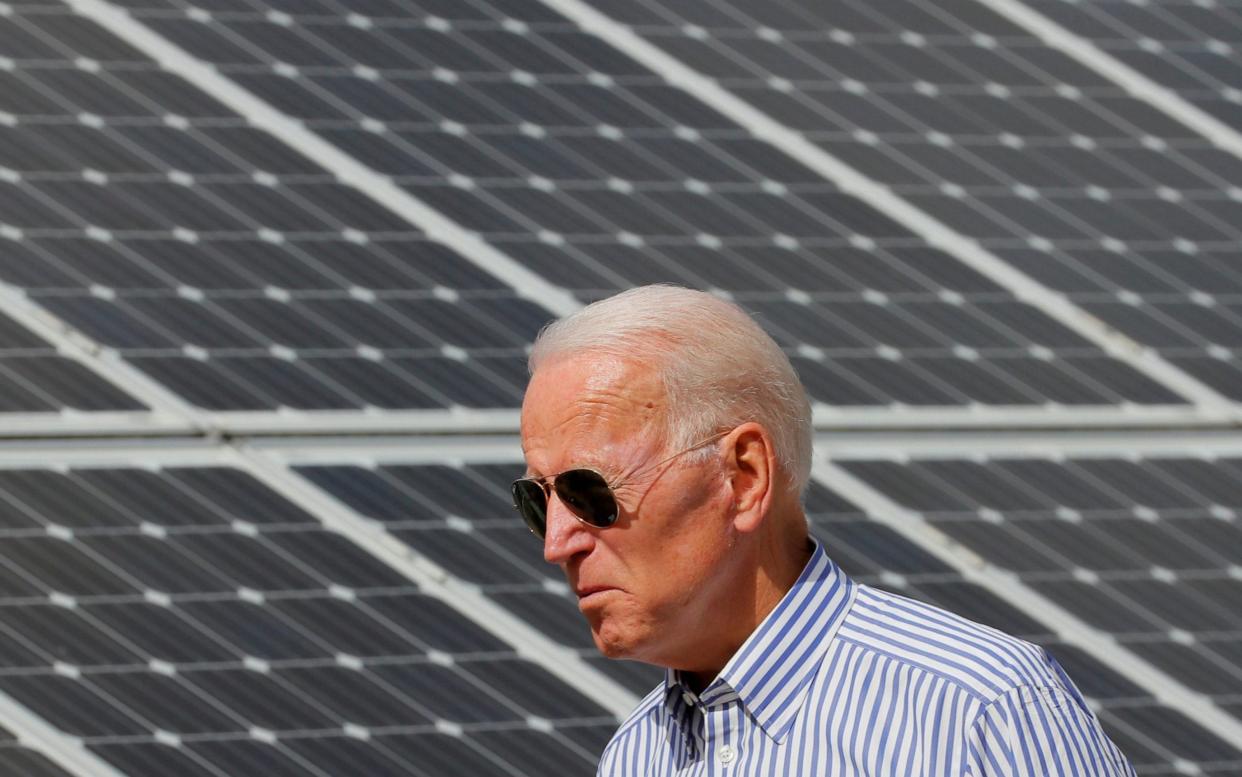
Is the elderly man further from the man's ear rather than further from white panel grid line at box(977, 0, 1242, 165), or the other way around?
white panel grid line at box(977, 0, 1242, 165)

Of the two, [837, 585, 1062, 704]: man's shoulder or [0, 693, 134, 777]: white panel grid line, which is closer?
[837, 585, 1062, 704]: man's shoulder

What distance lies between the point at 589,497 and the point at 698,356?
25 centimetres

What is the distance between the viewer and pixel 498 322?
3750mm

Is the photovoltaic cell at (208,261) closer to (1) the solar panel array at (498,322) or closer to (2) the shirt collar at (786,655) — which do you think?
(1) the solar panel array at (498,322)

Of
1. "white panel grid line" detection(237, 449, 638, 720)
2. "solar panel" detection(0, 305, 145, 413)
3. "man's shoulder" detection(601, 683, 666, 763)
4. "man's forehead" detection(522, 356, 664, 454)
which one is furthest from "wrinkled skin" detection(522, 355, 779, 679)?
"solar panel" detection(0, 305, 145, 413)

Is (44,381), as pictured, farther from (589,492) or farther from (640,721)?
(589,492)

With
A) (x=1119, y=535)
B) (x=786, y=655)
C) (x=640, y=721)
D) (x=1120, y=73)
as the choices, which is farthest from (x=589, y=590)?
(x=1120, y=73)

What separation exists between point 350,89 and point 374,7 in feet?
0.79

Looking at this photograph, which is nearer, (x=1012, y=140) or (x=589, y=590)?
(x=589, y=590)

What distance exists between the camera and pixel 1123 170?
4.02m

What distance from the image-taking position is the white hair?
195 centimetres

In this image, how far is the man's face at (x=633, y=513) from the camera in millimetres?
1947

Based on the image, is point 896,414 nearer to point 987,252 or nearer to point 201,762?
point 987,252

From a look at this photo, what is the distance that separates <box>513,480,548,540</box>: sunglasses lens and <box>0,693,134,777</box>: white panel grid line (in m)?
1.98
